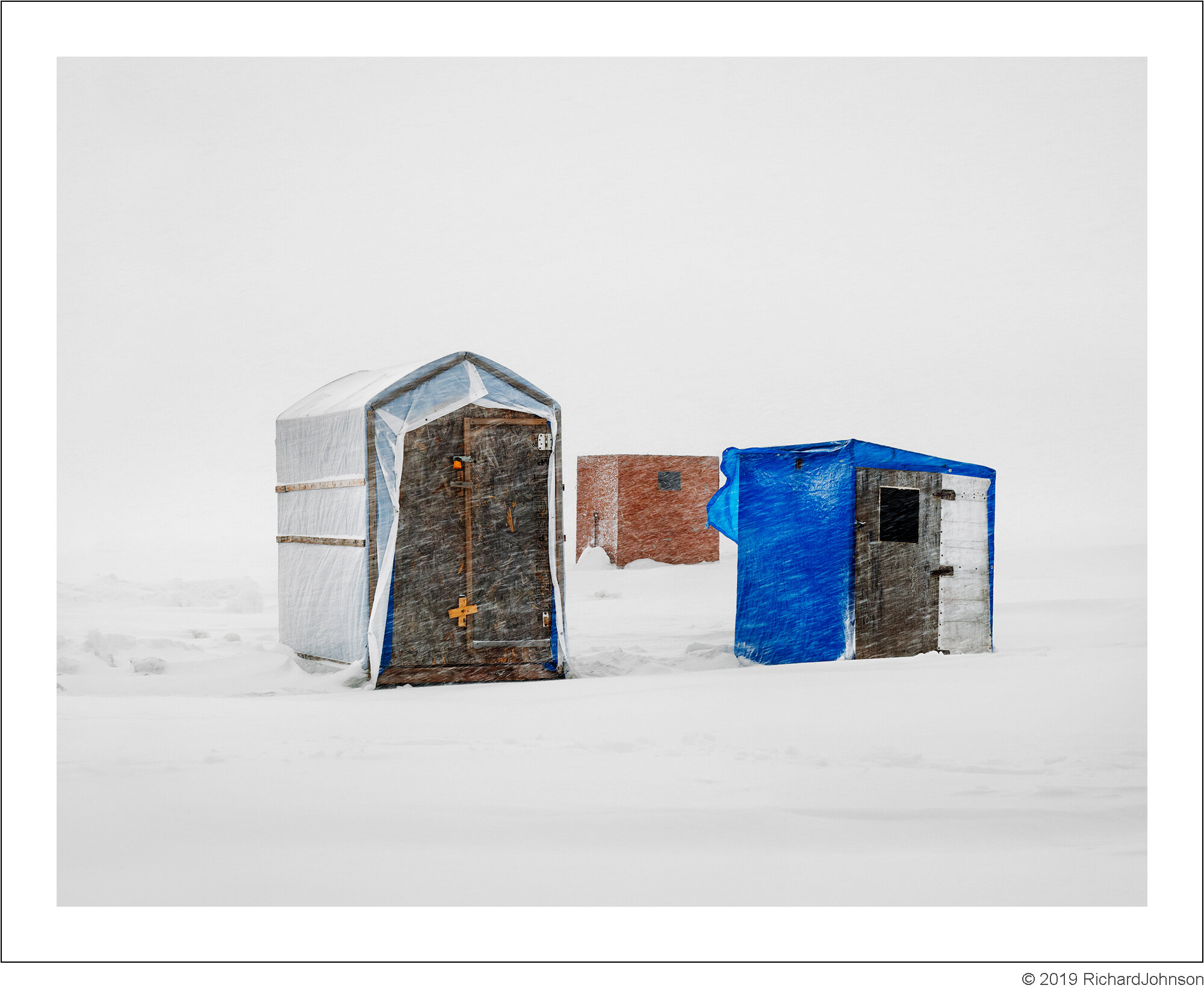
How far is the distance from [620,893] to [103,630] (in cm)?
775

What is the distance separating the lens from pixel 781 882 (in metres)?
4.45

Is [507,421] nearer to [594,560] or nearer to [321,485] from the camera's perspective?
[321,485]

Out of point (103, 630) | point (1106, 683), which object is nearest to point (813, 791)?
point (1106, 683)

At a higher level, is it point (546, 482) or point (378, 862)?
point (546, 482)

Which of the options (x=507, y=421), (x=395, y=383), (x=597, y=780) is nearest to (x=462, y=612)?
(x=507, y=421)

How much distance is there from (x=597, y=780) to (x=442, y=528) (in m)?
3.21

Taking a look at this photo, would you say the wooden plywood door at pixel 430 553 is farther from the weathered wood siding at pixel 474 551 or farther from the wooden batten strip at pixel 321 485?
the wooden batten strip at pixel 321 485

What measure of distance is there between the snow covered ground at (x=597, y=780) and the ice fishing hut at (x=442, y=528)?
1.43 feet

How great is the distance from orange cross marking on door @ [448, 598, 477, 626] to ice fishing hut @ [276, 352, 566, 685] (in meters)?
0.01

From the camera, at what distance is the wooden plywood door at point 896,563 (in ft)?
28.8

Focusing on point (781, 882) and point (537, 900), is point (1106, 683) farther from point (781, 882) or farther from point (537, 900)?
point (537, 900)

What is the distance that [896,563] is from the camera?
8.99m

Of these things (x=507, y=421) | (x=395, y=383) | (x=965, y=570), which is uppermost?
(x=395, y=383)

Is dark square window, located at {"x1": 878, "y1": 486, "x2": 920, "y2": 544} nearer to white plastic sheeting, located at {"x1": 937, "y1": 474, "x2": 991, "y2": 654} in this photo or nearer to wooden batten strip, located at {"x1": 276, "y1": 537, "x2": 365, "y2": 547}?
white plastic sheeting, located at {"x1": 937, "y1": 474, "x2": 991, "y2": 654}
